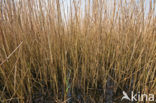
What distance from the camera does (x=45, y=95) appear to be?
909mm

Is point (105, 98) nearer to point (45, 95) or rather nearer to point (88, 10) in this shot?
point (45, 95)

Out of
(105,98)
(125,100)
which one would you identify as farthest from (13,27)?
(125,100)

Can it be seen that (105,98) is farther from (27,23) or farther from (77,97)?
(27,23)

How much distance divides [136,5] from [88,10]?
0.45m

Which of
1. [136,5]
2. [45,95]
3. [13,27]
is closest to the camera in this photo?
[13,27]

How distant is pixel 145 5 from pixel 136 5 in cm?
7

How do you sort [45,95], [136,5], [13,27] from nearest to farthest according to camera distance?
[13,27] → [45,95] → [136,5]

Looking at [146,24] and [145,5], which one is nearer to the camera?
[145,5]

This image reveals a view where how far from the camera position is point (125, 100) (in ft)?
2.82

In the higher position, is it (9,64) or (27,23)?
(27,23)

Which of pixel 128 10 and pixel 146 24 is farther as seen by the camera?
pixel 146 24

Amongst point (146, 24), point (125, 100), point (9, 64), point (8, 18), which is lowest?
point (125, 100)

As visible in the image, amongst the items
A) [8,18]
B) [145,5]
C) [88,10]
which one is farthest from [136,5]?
[8,18]

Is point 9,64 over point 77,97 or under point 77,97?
over
